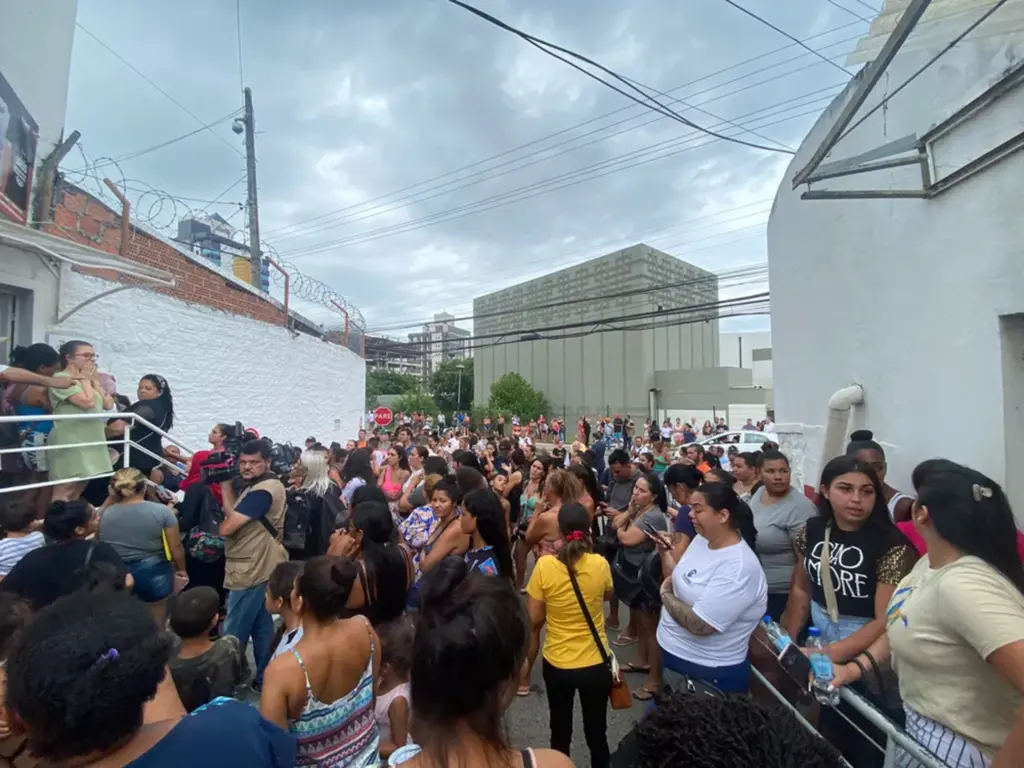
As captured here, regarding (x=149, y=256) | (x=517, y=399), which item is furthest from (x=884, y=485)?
(x=517, y=399)

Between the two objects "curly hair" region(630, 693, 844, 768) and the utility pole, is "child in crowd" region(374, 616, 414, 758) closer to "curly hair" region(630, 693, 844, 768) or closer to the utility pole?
"curly hair" region(630, 693, 844, 768)

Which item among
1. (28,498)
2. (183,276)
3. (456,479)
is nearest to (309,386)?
(183,276)

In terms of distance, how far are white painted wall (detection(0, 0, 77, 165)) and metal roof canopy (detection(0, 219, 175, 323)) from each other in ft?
4.82

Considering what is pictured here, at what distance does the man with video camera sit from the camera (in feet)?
11.8

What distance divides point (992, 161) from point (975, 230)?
0.43 metres

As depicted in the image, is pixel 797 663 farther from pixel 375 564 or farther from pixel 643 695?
pixel 375 564

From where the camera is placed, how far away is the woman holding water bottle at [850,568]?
2.35 metres

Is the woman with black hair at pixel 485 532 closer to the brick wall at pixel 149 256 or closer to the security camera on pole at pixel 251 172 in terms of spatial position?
the brick wall at pixel 149 256

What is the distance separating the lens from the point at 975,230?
360 centimetres

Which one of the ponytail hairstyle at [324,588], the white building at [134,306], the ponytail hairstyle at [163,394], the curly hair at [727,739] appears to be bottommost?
the ponytail hairstyle at [324,588]

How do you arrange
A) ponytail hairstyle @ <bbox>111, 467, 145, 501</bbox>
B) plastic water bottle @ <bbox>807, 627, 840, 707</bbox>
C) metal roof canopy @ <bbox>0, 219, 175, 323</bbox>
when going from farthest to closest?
metal roof canopy @ <bbox>0, 219, 175, 323</bbox> < ponytail hairstyle @ <bbox>111, 467, 145, 501</bbox> < plastic water bottle @ <bbox>807, 627, 840, 707</bbox>

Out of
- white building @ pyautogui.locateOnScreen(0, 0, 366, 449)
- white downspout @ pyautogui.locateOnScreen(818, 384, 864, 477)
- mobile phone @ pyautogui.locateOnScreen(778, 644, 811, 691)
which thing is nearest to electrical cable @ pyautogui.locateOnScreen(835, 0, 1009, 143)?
white downspout @ pyautogui.locateOnScreen(818, 384, 864, 477)

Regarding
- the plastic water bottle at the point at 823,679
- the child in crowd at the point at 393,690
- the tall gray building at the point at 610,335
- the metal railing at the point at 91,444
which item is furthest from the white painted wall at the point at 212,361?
the tall gray building at the point at 610,335

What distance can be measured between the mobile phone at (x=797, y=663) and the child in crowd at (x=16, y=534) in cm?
396
